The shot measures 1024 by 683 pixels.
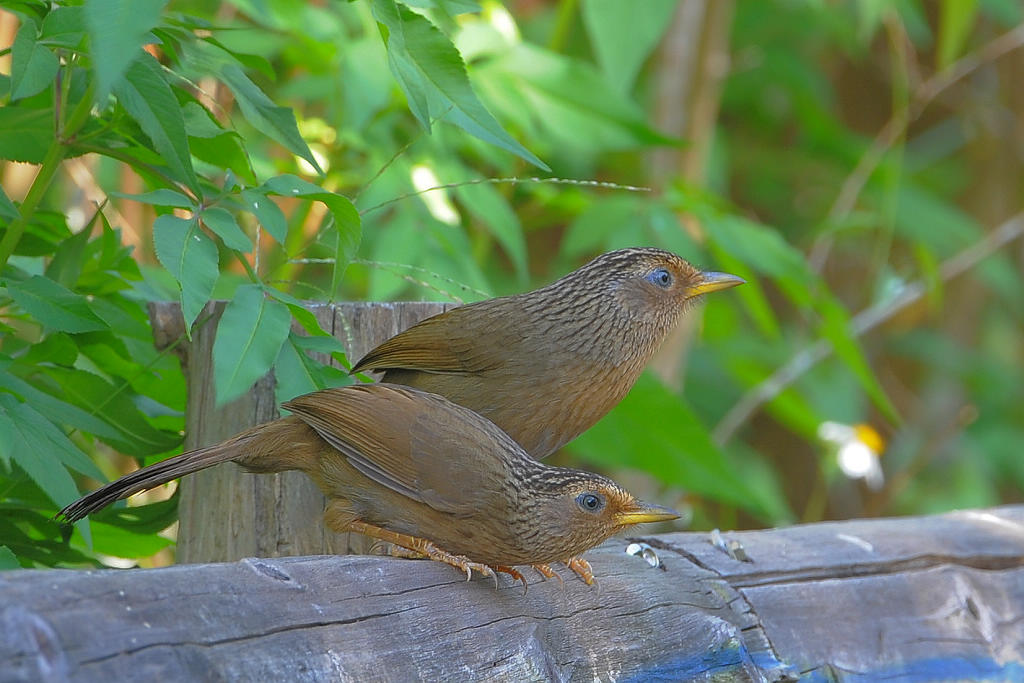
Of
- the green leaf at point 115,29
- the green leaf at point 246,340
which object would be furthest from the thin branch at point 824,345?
the green leaf at point 115,29

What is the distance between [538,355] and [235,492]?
28.6 inches

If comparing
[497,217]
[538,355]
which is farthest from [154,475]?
[497,217]

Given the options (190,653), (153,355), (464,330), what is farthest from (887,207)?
(190,653)

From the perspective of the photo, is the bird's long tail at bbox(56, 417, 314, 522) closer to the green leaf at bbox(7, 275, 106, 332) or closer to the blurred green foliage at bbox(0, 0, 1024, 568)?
the blurred green foliage at bbox(0, 0, 1024, 568)

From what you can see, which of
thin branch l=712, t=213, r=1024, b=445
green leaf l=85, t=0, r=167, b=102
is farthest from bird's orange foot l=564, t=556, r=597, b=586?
thin branch l=712, t=213, r=1024, b=445

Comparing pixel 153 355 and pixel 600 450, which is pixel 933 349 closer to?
pixel 600 450

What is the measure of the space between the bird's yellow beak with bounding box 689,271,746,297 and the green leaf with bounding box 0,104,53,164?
1547 mm

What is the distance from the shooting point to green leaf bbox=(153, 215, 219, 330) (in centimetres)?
201

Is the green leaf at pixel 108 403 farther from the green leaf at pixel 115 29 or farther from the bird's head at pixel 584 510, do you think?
the green leaf at pixel 115 29

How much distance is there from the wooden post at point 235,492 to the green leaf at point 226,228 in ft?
1.37

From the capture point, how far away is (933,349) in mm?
7332

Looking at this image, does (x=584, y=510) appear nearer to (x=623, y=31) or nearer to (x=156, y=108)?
(x=156, y=108)

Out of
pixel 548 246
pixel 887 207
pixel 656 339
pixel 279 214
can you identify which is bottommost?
pixel 279 214

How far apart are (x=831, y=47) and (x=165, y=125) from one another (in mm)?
6827
